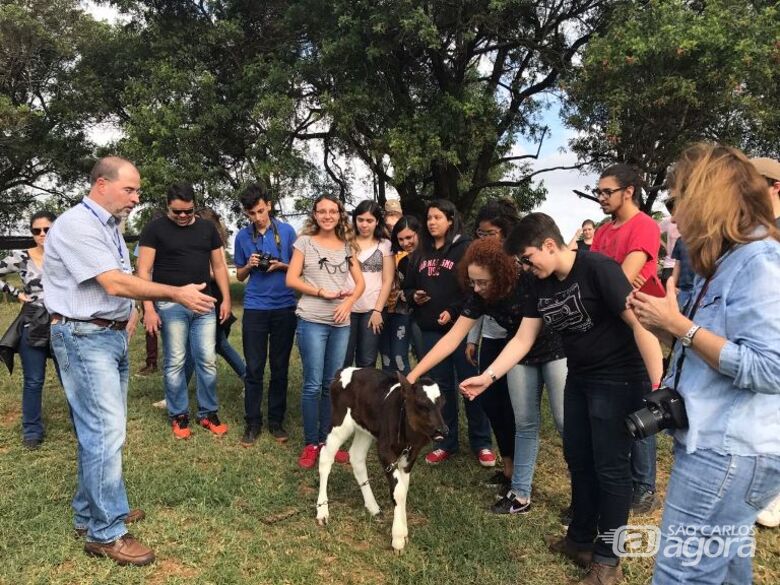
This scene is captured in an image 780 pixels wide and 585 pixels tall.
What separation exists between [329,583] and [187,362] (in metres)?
3.55

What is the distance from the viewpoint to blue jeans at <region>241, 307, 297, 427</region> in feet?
17.5

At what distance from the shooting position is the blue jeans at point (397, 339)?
537 cm

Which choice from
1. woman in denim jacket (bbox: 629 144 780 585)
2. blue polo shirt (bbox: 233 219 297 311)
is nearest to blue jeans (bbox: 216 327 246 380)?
blue polo shirt (bbox: 233 219 297 311)

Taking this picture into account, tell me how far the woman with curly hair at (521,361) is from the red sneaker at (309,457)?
160 centimetres

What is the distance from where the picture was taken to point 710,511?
1.89 metres

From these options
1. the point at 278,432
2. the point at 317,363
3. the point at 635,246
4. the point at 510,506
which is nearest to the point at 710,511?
the point at 510,506

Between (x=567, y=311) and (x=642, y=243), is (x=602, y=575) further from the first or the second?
(x=642, y=243)

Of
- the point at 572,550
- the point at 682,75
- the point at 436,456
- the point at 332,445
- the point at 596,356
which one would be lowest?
the point at 436,456

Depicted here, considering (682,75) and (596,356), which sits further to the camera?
(682,75)

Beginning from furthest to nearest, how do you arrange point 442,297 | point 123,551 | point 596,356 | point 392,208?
1. point 392,208
2. point 442,297
3. point 123,551
4. point 596,356

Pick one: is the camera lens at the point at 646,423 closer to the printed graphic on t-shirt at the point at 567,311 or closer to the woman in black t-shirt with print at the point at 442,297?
the printed graphic on t-shirt at the point at 567,311

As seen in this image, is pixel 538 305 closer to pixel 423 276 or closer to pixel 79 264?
pixel 423 276

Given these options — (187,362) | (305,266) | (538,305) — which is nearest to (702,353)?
(538,305)

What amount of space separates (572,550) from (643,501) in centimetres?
95
